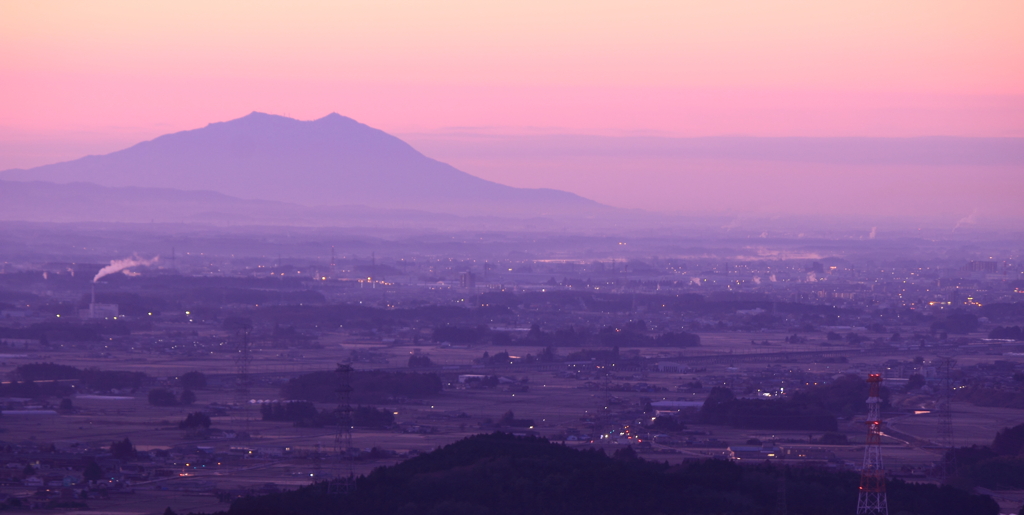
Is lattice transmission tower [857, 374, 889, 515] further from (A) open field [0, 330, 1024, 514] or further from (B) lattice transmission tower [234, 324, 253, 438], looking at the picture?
(B) lattice transmission tower [234, 324, 253, 438]

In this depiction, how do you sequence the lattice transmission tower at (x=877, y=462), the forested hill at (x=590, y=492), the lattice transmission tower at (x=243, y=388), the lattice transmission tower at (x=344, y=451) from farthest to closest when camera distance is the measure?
the lattice transmission tower at (x=243, y=388)
the lattice transmission tower at (x=344, y=451)
the forested hill at (x=590, y=492)
the lattice transmission tower at (x=877, y=462)

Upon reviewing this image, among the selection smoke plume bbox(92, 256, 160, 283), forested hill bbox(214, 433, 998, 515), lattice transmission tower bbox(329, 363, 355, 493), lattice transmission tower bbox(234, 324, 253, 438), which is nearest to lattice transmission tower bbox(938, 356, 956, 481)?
forested hill bbox(214, 433, 998, 515)

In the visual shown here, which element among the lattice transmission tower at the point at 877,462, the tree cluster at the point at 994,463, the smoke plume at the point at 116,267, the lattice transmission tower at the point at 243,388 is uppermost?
the smoke plume at the point at 116,267

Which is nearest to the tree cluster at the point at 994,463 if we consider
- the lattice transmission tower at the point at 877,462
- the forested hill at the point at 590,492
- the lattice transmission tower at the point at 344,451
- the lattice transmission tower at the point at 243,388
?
the forested hill at the point at 590,492

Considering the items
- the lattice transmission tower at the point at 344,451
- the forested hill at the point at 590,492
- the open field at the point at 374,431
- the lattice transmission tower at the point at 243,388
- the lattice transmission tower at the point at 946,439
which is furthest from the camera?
the lattice transmission tower at the point at 243,388

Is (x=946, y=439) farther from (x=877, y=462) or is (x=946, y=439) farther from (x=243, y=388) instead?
(x=243, y=388)

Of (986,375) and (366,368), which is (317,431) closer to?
(366,368)

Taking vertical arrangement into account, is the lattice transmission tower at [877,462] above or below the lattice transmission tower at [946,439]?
above

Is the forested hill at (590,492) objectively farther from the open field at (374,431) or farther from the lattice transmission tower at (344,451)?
the open field at (374,431)

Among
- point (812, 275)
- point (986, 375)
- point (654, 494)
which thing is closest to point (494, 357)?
point (986, 375)
